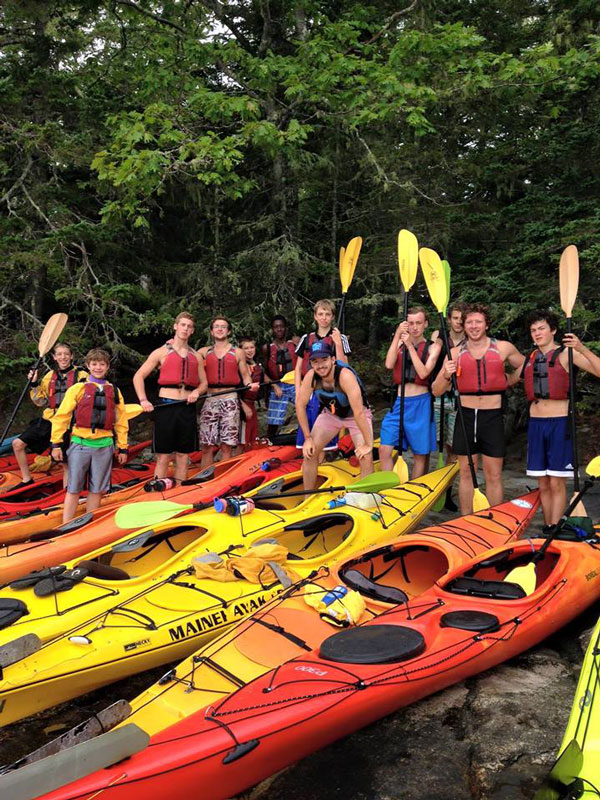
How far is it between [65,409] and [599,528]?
4.22 m

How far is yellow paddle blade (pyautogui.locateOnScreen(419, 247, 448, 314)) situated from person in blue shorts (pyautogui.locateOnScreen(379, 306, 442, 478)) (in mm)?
343

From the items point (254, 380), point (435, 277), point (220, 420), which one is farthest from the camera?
point (254, 380)

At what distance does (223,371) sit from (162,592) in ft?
10.5

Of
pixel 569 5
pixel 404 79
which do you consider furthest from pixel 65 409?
pixel 569 5

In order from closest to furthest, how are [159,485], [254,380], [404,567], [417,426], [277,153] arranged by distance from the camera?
[404,567]
[417,426]
[159,485]
[254,380]
[277,153]

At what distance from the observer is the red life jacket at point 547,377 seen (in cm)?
443

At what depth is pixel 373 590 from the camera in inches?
135

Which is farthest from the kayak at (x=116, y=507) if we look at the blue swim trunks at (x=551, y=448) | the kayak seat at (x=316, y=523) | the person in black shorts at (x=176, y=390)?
the blue swim trunks at (x=551, y=448)

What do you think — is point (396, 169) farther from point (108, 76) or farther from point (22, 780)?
point (22, 780)

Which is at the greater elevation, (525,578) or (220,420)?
(220,420)

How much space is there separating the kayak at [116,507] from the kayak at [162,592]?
36 cm

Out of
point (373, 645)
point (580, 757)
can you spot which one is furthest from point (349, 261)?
point (580, 757)

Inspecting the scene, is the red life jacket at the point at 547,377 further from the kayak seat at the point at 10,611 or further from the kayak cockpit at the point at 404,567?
the kayak seat at the point at 10,611

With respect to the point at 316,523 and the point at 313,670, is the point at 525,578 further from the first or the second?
the point at 316,523
